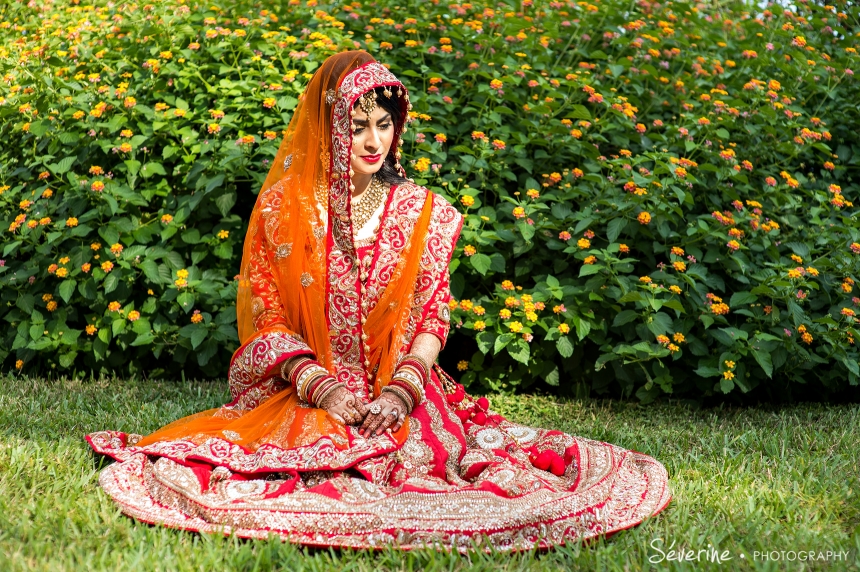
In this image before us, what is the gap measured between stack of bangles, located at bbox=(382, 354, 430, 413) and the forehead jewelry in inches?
36.8

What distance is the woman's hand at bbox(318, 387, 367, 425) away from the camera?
312 cm

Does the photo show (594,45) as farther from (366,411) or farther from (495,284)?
(366,411)

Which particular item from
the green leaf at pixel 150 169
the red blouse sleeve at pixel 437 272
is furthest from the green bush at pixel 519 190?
the red blouse sleeve at pixel 437 272

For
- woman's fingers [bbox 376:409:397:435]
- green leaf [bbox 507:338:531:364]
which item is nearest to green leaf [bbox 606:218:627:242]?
green leaf [bbox 507:338:531:364]

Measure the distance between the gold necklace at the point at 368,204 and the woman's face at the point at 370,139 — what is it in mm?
147

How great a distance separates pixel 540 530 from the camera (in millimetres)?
2652

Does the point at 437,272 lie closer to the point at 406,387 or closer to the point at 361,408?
the point at 406,387

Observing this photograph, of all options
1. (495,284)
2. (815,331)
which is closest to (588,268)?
(495,284)

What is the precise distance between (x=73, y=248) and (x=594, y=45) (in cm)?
341

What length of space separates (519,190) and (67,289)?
250 cm

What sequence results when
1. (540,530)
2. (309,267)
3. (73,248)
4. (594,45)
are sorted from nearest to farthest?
(540,530), (309,267), (73,248), (594,45)

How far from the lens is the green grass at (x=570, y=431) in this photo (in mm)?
2496

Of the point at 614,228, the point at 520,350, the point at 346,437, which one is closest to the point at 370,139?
the point at 346,437

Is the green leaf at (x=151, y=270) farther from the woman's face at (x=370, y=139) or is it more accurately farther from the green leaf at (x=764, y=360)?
the green leaf at (x=764, y=360)
